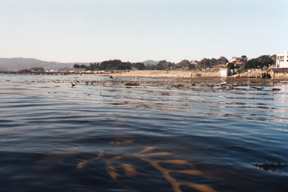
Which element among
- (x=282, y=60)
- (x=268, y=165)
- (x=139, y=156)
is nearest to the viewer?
(x=268, y=165)

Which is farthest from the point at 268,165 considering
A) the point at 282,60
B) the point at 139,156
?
the point at 282,60

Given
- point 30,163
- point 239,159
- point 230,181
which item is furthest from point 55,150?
point 239,159

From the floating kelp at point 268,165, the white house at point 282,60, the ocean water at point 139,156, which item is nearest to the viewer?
the ocean water at point 139,156

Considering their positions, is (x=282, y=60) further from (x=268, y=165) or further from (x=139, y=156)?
(x=139, y=156)

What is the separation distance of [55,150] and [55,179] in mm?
1288

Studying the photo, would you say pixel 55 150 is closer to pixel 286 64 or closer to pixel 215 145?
pixel 215 145

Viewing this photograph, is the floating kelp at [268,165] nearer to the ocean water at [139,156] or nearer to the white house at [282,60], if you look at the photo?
the ocean water at [139,156]

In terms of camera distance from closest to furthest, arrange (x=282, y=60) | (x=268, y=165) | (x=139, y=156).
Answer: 1. (x=268, y=165)
2. (x=139, y=156)
3. (x=282, y=60)

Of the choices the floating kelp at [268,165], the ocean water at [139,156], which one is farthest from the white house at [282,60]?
the floating kelp at [268,165]

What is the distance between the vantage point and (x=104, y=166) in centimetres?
388

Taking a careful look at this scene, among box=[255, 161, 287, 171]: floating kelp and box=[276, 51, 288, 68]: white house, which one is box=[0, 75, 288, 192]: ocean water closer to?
box=[255, 161, 287, 171]: floating kelp

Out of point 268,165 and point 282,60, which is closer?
point 268,165

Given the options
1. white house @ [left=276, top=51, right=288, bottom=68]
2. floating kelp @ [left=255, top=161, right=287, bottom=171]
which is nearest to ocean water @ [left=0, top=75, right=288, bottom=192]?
floating kelp @ [left=255, top=161, right=287, bottom=171]

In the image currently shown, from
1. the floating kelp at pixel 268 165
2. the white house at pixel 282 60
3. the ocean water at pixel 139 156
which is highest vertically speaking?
the white house at pixel 282 60
